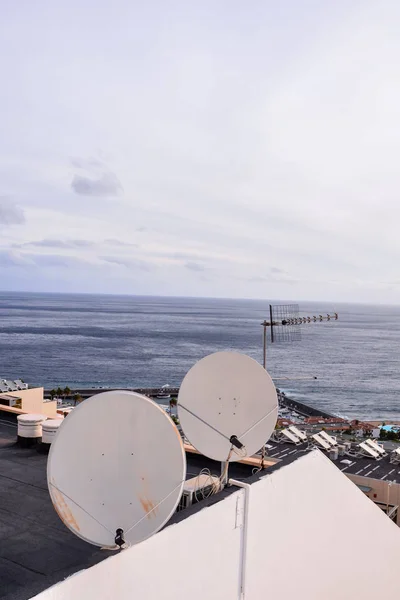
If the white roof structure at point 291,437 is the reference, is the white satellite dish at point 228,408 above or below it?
above

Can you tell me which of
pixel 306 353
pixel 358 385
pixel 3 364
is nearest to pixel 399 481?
pixel 358 385

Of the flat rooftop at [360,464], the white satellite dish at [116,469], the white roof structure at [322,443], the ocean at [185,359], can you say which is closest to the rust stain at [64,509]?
the white satellite dish at [116,469]

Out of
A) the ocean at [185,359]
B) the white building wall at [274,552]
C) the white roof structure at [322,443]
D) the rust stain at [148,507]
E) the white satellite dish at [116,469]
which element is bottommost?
the ocean at [185,359]

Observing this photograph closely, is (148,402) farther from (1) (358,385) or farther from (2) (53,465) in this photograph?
(1) (358,385)

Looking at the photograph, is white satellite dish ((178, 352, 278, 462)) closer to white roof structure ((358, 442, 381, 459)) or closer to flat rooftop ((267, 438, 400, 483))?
flat rooftop ((267, 438, 400, 483))

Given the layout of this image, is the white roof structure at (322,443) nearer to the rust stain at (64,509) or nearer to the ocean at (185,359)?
the rust stain at (64,509)

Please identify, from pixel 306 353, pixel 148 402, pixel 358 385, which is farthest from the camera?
pixel 306 353
